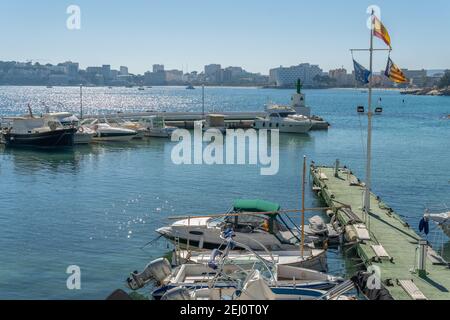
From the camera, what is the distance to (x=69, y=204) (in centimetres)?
3350

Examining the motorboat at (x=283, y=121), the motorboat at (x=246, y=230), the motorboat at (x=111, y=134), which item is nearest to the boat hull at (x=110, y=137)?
the motorboat at (x=111, y=134)

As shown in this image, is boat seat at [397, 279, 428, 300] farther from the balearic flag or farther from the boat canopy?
the balearic flag

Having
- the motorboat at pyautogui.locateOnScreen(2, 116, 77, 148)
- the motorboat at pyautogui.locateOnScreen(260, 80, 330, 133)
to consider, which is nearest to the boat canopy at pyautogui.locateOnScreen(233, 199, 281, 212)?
the motorboat at pyautogui.locateOnScreen(2, 116, 77, 148)

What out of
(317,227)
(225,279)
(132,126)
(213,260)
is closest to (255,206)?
(317,227)

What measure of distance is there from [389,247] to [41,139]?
43072 mm

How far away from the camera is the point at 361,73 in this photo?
2606cm

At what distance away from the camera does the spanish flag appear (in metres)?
25.2

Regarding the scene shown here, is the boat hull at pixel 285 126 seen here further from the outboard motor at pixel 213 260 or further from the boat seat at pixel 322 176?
the outboard motor at pixel 213 260

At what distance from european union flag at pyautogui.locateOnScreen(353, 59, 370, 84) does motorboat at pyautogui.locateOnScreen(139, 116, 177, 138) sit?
44.3 meters

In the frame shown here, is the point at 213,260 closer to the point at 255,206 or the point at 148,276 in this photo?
the point at 148,276

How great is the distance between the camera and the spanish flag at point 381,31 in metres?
25.2

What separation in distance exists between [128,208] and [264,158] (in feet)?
78.0
